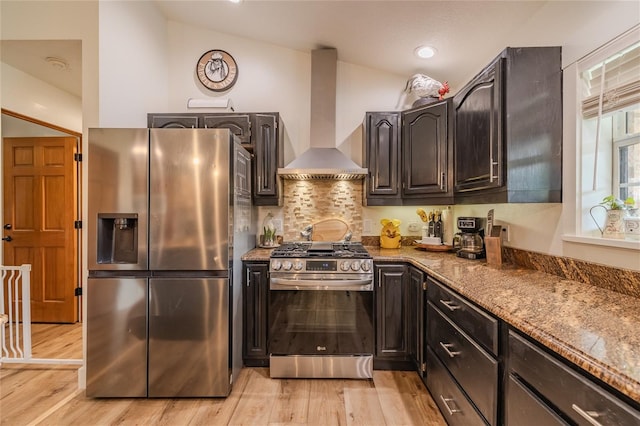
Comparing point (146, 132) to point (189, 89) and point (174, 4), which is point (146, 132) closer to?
point (189, 89)

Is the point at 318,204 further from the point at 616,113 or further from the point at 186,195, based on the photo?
the point at 616,113

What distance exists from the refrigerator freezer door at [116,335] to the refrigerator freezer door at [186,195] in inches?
10.9

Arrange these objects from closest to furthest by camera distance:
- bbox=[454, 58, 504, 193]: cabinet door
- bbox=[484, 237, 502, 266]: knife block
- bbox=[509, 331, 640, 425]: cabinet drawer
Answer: bbox=[509, 331, 640, 425]: cabinet drawer
bbox=[454, 58, 504, 193]: cabinet door
bbox=[484, 237, 502, 266]: knife block

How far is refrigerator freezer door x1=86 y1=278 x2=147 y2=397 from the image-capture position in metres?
1.89

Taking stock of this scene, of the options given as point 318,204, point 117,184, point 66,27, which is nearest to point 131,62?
point 66,27

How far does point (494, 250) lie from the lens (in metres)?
1.87

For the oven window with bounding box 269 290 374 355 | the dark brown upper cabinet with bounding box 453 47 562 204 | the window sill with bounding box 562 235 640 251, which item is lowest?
the oven window with bounding box 269 290 374 355

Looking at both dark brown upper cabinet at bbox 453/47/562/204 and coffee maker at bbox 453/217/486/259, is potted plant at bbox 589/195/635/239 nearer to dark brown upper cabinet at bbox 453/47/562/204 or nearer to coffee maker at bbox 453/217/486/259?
dark brown upper cabinet at bbox 453/47/562/204

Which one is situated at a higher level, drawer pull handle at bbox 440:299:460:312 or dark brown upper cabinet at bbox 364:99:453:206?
dark brown upper cabinet at bbox 364:99:453:206

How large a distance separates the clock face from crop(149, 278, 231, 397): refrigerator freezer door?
2.14 meters

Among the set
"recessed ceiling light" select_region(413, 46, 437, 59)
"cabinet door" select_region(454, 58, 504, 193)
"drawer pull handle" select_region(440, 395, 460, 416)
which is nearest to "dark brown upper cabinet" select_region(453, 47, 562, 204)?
"cabinet door" select_region(454, 58, 504, 193)

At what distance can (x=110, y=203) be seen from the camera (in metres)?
1.89

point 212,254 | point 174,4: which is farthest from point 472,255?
point 174,4

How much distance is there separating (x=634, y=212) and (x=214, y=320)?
2.41 metres
